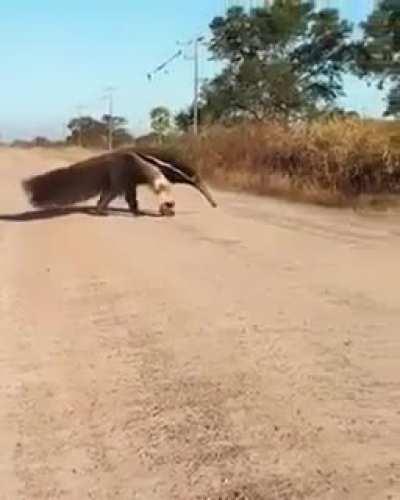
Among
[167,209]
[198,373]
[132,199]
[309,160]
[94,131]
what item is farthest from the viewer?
[94,131]

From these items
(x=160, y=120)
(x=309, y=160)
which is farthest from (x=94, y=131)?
(x=309, y=160)

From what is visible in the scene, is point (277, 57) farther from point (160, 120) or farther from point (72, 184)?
point (72, 184)

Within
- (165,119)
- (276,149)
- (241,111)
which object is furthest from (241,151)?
(165,119)

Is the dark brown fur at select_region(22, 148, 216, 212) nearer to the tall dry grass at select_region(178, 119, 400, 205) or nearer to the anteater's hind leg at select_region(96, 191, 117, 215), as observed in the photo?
the anteater's hind leg at select_region(96, 191, 117, 215)

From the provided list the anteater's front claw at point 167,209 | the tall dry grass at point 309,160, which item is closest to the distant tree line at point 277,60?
the tall dry grass at point 309,160

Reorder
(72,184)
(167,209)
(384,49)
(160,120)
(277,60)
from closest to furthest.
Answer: (72,184) → (167,209) → (384,49) → (277,60) → (160,120)

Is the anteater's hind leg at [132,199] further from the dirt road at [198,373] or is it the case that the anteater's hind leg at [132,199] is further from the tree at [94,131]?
the tree at [94,131]

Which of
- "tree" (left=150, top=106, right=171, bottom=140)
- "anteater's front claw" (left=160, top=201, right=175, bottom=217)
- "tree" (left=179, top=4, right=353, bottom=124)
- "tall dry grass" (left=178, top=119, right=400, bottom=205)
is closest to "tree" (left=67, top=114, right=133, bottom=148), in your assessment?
"tree" (left=150, top=106, right=171, bottom=140)

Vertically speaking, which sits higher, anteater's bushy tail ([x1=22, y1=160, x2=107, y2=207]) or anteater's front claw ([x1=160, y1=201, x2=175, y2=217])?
anteater's bushy tail ([x1=22, y1=160, x2=107, y2=207])
